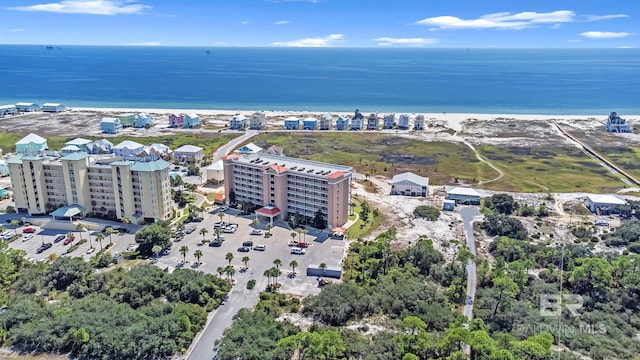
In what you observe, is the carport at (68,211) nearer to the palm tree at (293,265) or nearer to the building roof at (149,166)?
the building roof at (149,166)

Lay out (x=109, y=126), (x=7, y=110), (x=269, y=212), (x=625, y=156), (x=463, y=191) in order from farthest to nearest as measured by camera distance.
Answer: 1. (x=7, y=110)
2. (x=109, y=126)
3. (x=625, y=156)
4. (x=463, y=191)
5. (x=269, y=212)

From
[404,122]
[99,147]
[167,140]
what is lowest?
[167,140]

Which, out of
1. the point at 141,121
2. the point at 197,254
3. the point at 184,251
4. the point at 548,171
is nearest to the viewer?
the point at 197,254

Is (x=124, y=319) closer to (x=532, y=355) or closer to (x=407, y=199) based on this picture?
(x=532, y=355)

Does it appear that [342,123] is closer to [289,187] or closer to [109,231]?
[289,187]

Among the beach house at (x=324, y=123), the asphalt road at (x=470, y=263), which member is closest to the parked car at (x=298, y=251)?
the asphalt road at (x=470, y=263)

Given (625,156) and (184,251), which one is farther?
(625,156)

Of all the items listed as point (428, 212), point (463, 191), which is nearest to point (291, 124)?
point (463, 191)
